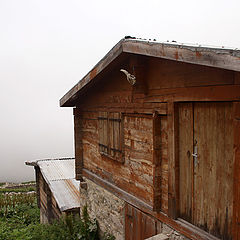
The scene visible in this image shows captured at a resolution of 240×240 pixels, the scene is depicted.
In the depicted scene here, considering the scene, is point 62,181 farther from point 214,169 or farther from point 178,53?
point 178,53

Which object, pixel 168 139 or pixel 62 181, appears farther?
pixel 62 181

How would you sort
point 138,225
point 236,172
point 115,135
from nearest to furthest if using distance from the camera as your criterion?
point 236,172 < point 138,225 < point 115,135

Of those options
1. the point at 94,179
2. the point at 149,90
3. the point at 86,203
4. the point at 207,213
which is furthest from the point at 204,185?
the point at 86,203

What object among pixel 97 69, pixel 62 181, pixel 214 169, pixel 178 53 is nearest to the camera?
pixel 178 53

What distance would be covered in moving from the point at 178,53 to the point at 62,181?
8.46 meters

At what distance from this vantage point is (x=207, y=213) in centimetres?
332

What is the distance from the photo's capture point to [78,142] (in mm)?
7355

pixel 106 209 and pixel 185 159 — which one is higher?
pixel 185 159

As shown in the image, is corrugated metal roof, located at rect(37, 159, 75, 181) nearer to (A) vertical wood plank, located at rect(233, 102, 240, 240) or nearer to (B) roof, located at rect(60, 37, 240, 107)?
(B) roof, located at rect(60, 37, 240, 107)

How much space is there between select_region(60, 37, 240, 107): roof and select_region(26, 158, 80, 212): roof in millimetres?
4565

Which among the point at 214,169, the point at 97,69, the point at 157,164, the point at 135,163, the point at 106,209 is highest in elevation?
the point at 97,69

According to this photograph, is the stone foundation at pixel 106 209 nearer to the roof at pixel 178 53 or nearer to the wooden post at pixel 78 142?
the wooden post at pixel 78 142

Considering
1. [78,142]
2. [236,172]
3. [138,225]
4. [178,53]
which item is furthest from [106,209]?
[178,53]

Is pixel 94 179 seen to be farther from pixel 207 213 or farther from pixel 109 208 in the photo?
pixel 207 213
